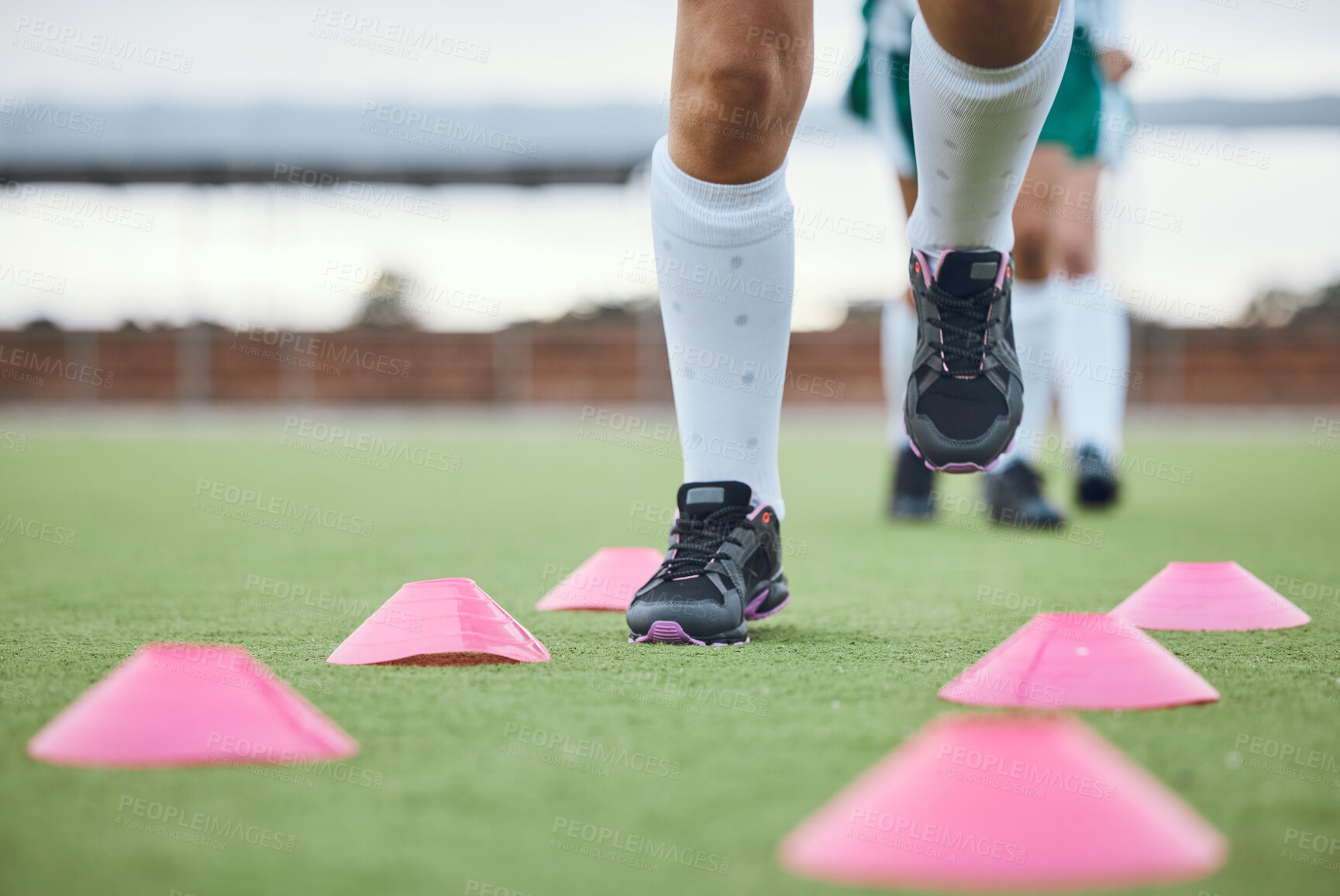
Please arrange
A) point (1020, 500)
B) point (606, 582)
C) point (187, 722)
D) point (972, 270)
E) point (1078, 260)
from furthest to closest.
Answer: point (1078, 260) → point (1020, 500) → point (606, 582) → point (972, 270) → point (187, 722)

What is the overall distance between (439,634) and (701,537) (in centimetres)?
37

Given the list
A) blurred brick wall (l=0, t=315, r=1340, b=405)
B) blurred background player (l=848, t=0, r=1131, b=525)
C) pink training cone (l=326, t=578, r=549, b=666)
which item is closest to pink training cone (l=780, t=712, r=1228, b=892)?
pink training cone (l=326, t=578, r=549, b=666)

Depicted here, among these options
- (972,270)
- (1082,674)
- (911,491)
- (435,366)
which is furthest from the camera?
(435,366)

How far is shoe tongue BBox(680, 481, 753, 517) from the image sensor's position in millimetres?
1500

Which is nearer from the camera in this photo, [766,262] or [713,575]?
[713,575]

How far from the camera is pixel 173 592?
6.37 feet

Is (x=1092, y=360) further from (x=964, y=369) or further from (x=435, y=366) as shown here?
(x=435, y=366)

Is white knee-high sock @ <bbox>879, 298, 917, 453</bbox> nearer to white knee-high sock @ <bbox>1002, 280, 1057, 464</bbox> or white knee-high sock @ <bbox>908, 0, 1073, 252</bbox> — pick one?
white knee-high sock @ <bbox>1002, 280, 1057, 464</bbox>

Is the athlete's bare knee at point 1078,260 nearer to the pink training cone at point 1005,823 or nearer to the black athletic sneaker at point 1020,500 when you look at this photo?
the black athletic sneaker at point 1020,500

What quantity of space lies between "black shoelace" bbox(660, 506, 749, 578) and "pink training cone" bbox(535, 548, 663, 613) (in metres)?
0.25

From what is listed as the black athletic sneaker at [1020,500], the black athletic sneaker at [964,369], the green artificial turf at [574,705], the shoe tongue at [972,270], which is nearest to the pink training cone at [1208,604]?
the green artificial turf at [574,705]

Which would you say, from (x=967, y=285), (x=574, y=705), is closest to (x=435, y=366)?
(x=967, y=285)

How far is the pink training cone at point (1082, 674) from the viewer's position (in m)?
0.98

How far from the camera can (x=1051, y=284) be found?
3.20 metres
